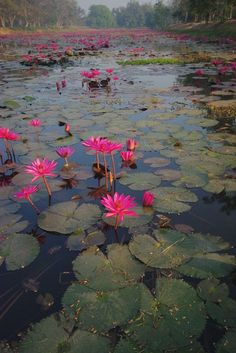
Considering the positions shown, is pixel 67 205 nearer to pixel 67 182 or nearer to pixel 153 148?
pixel 67 182

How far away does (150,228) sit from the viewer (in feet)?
7.88

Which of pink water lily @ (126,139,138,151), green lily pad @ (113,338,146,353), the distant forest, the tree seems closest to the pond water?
green lily pad @ (113,338,146,353)

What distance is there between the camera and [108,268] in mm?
1992

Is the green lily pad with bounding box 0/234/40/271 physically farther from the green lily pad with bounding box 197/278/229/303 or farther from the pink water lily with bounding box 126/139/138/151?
the pink water lily with bounding box 126/139/138/151

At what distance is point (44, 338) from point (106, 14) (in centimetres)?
17876

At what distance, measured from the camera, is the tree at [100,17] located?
151750 millimetres

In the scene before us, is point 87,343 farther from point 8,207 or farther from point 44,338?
point 8,207

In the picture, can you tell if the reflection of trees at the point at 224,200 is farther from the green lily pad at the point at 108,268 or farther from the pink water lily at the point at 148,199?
the green lily pad at the point at 108,268

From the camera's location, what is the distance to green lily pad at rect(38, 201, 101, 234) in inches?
95.7

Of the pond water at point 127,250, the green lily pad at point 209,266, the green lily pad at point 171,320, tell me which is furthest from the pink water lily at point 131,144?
the green lily pad at point 171,320

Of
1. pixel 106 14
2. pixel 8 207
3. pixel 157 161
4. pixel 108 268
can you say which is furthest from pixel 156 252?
pixel 106 14

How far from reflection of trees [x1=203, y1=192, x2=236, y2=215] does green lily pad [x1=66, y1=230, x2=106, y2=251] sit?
1043 millimetres

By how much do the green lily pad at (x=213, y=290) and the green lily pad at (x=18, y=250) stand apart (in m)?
1.13

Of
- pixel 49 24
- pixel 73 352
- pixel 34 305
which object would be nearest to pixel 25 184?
pixel 34 305
